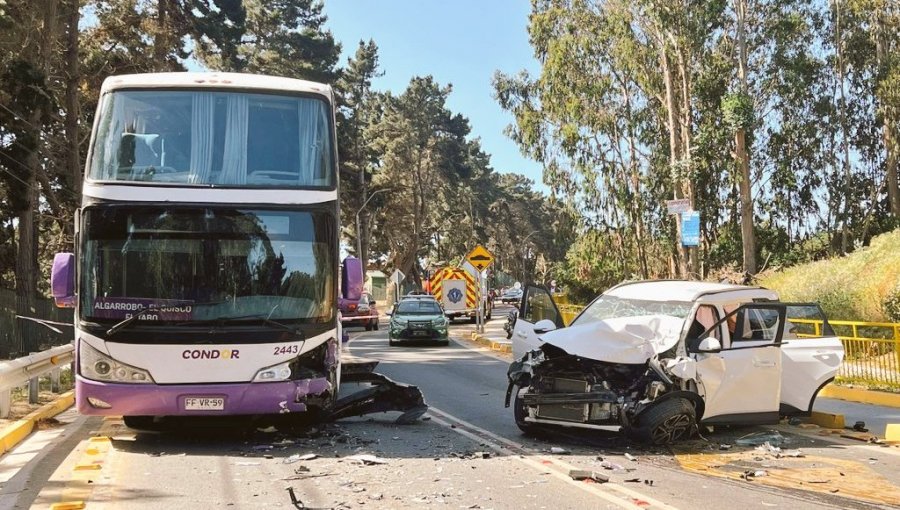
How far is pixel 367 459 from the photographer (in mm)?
7605

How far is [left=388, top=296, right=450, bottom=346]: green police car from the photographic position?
2625 cm

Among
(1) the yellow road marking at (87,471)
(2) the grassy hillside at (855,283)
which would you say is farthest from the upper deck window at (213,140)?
(2) the grassy hillside at (855,283)

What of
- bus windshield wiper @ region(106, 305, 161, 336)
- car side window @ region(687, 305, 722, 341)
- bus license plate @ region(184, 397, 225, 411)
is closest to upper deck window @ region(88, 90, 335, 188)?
bus windshield wiper @ region(106, 305, 161, 336)

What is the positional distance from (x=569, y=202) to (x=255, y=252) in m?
37.0

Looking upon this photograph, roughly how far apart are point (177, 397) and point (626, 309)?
510cm

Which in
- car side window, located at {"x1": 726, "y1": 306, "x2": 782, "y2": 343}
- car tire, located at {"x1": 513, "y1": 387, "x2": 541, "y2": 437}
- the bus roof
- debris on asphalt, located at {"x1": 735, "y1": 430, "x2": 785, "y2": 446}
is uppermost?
the bus roof

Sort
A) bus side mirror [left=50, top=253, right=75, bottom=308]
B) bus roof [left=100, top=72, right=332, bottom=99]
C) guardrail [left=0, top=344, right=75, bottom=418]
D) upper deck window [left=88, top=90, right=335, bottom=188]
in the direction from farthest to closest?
guardrail [left=0, top=344, right=75, bottom=418]
bus roof [left=100, top=72, right=332, bottom=99]
upper deck window [left=88, top=90, right=335, bottom=188]
bus side mirror [left=50, top=253, right=75, bottom=308]

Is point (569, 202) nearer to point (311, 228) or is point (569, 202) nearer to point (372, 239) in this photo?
point (372, 239)

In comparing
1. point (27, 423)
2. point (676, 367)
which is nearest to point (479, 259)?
point (27, 423)

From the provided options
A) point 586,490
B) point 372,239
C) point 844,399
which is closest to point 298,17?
point 372,239

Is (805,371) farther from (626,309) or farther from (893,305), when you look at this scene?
(893,305)

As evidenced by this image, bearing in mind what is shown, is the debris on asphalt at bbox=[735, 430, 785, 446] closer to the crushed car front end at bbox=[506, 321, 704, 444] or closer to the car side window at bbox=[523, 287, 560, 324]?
the crushed car front end at bbox=[506, 321, 704, 444]

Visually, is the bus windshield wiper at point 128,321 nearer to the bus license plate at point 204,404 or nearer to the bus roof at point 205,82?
the bus license plate at point 204,404

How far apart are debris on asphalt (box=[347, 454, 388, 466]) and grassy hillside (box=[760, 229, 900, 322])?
51.6 ft
